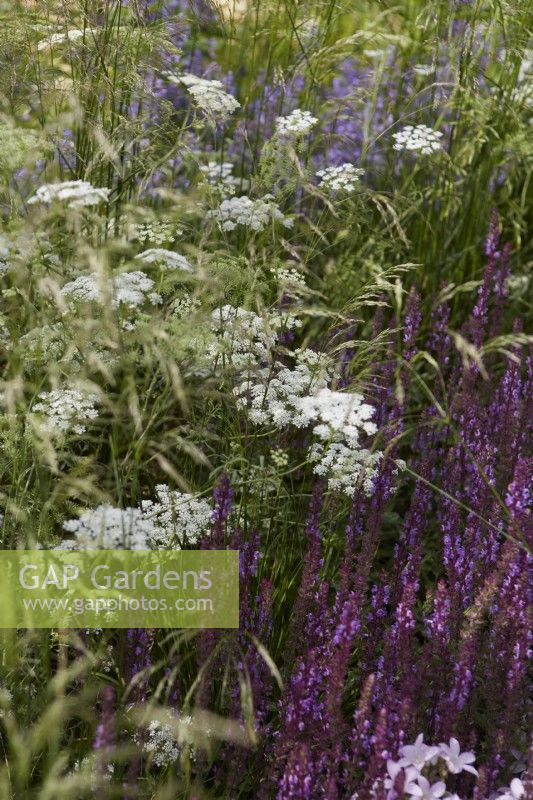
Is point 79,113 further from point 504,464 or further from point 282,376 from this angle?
point 504,464

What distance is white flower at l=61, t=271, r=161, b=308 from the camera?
2.44 meters

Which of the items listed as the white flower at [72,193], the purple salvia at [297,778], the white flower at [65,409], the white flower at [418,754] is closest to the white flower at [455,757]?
the white flower at [418,754]

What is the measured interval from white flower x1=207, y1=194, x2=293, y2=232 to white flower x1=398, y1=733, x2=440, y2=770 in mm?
1452

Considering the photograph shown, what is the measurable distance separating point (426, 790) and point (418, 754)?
8cm

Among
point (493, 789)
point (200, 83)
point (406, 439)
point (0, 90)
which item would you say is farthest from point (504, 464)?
point (0, 90)

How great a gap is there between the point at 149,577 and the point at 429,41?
2.24m

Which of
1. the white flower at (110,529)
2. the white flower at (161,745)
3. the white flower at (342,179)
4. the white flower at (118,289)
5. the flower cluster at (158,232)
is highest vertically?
the white flower at (342,179)

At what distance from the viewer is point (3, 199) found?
2658 mm

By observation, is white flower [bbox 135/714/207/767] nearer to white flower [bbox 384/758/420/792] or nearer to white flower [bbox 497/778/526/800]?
white flower [bbox 384/758/420/792]

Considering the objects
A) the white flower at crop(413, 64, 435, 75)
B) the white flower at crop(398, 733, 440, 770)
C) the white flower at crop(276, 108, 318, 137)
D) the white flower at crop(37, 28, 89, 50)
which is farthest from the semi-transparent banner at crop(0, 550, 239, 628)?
the white flower at crop(413, 64, 435, 75)

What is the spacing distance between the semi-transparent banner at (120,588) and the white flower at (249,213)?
101 cm

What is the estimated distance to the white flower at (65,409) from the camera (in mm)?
2379

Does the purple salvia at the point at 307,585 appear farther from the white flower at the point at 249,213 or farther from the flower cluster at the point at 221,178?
the flower cluster at the point at 221,178

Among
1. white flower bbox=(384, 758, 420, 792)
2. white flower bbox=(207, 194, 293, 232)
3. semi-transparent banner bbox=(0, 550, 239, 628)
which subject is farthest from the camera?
white flower bbox=(207, 194, 293, 232)
